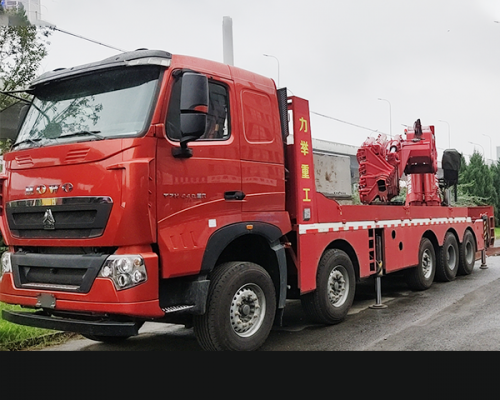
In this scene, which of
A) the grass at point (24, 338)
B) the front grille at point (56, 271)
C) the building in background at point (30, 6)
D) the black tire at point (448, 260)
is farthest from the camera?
the building in background at point (30, 6)

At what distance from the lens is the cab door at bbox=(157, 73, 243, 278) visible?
4.72m

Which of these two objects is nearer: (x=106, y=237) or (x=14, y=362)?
(x=106, y=237)

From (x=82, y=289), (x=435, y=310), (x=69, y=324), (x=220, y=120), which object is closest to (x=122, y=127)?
(x=220, y=120)

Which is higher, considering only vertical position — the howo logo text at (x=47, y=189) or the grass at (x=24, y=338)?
the howo logo text at (x=47, y=189)

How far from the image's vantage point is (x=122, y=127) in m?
4.72

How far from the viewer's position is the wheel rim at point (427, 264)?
32.0 ft

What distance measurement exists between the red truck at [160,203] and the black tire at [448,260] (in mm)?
4597

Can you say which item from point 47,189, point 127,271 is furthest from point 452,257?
point 47,189

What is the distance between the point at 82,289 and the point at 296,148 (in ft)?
9.81

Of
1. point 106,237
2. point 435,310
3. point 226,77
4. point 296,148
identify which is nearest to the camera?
point 106,237

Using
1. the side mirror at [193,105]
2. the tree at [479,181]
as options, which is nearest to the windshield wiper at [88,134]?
the side mirror at [193,105]

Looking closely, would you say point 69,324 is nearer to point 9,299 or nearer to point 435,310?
point 9,299

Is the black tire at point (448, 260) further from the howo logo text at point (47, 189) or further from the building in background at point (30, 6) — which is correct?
the building in background at point (30, 6)

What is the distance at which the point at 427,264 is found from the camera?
32.4 ft
